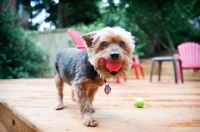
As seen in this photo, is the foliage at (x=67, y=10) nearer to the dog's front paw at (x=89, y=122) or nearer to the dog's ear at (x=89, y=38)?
the dog's ear at (x=89, y=38)

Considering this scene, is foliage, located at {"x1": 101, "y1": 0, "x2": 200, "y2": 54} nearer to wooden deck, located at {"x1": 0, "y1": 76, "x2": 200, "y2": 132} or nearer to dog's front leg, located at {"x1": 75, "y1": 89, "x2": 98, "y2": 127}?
wooden deck, located at {"x1": 0, "y1": 76, "x2": 200, "y2": 132}

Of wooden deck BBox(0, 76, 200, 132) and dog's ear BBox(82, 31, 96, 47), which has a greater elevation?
dog's ear BBox(82, 31, 96, 47)

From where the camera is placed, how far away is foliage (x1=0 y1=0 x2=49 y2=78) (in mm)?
5539

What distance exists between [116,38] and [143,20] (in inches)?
282

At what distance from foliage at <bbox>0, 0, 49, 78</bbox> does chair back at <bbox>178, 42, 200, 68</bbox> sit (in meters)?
4.58

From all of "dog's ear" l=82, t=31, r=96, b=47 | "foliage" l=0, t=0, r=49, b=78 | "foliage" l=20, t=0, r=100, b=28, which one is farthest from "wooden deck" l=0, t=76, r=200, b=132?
"foliage" l=20, t=0, r=100, b=28

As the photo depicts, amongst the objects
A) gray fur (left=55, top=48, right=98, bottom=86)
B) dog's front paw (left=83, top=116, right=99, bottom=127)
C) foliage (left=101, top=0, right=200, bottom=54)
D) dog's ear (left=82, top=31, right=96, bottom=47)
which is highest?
foliage (left=101, top=0, right=200, bottom=54)

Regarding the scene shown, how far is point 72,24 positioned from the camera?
1119 centimetres

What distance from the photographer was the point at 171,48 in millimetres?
8812

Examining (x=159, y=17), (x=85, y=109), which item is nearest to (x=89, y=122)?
(x=85, y=109)

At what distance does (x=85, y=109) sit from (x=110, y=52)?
609 mm

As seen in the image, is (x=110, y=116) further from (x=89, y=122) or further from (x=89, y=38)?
(x=89, y=38)

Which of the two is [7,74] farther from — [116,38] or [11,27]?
[116,38]

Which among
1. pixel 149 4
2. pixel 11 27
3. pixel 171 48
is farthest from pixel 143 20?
pixel 11 27
